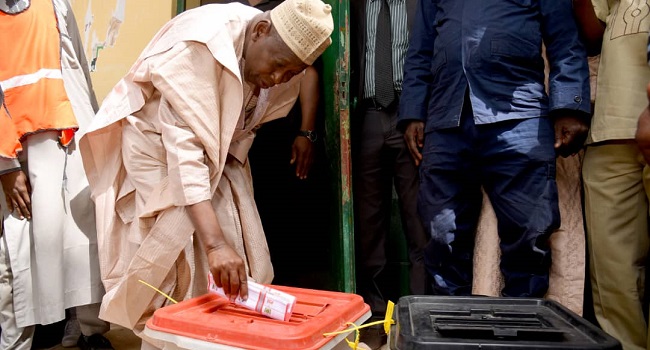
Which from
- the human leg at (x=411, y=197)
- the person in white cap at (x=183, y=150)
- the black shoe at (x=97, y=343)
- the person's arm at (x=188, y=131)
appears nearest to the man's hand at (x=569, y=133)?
the human leg at (x=411, y=197)

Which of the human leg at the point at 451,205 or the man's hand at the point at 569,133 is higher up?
the man's hand at the point at 569,133

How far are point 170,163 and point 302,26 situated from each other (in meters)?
0.53

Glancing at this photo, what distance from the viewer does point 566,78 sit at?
167 centimetres

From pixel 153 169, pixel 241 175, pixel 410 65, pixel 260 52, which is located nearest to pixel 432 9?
pixel 410 65

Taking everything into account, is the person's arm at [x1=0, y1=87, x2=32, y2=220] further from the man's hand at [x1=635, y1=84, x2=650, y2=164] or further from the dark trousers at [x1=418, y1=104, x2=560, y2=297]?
the man's hand at [x1=635, y1=84, x2=650, y2=164]

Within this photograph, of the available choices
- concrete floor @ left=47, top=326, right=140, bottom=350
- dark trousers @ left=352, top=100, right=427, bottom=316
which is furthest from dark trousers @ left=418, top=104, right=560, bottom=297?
concrete floor @ left=47, top=326, right=140, bottom=350

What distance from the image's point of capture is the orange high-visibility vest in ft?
6.31

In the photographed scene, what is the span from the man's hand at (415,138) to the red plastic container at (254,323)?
2.66 feet

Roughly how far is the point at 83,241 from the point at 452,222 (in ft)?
4.60

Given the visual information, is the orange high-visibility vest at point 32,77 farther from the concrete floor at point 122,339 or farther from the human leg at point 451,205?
the human leg at point 451,205

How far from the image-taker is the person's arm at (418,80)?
1951 mm

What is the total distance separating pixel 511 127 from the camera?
1717 millimetres

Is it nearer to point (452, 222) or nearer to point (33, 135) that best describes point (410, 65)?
point (452, 222)

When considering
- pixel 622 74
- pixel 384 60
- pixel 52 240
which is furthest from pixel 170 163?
pixel 622 74
